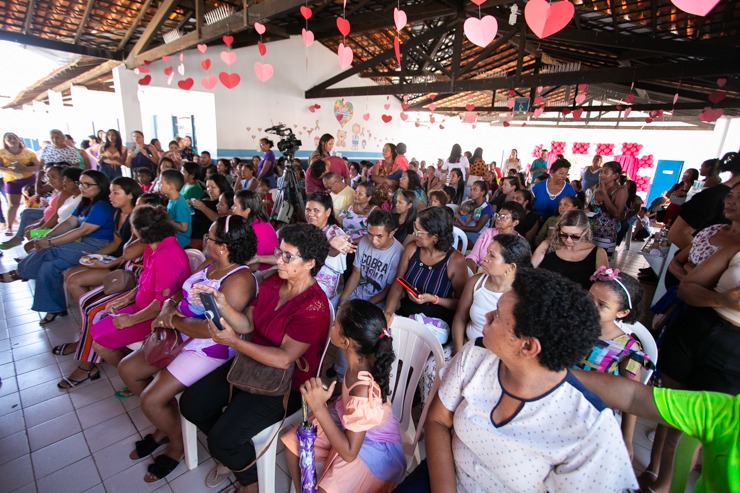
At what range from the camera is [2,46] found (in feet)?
19.7

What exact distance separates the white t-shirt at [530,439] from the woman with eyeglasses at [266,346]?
2.01ft

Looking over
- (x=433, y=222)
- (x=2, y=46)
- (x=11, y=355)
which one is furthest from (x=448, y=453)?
(x=2, y=46)

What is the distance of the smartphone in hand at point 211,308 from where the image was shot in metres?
1.33

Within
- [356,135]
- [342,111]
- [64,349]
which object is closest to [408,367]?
[64,349]

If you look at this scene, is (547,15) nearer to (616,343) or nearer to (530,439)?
(616,343)

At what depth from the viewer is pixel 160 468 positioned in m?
1.62

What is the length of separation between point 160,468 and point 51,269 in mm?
2052

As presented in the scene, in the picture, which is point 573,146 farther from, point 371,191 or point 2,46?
point 2,46

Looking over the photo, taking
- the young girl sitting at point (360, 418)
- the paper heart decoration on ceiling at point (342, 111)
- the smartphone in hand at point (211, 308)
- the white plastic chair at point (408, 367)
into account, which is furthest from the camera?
the paper heart decoration on ceiling at point (342, 111)

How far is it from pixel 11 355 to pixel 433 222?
10.2 feet

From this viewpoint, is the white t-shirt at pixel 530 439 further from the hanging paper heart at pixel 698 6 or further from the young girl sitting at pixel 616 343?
the hanging paper heart at pixel 698 6

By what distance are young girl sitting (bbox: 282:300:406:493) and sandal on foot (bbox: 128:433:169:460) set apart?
0.93 metres

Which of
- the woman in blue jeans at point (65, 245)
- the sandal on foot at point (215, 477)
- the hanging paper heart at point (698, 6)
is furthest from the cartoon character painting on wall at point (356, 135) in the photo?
the sandal on foot at point (215, 477)

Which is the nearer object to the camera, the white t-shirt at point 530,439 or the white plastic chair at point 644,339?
the white t-shirt at point 530,439
